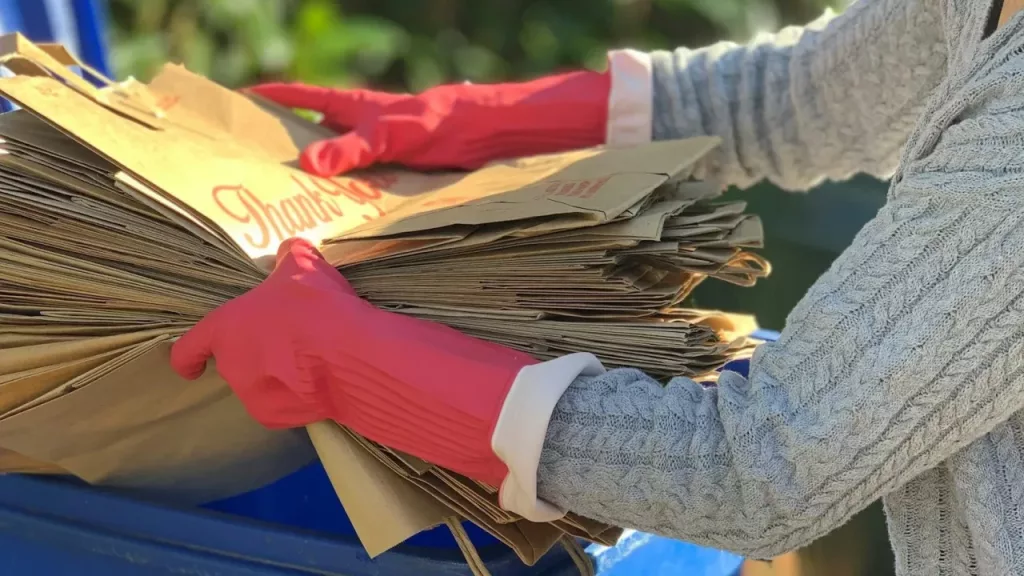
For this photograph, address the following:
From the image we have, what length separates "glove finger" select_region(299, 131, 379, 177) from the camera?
76cm

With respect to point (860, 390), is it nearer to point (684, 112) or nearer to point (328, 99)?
point (684, 112)

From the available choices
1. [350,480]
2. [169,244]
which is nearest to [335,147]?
[169,244]

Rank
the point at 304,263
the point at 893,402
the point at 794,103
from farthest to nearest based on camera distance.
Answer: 1. the point at 794,103
2. the point at 304,263
3. the point at 893,402

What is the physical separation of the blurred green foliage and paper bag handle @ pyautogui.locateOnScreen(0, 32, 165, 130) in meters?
1.26

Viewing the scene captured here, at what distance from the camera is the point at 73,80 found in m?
0.70

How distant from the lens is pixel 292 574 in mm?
628

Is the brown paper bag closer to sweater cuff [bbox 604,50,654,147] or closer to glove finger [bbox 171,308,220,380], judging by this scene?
glove finger [bbox 171,308,220,380]

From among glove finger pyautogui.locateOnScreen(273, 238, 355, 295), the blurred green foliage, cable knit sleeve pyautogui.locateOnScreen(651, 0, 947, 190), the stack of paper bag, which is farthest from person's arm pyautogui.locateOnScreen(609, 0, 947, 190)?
the blurred green foliage

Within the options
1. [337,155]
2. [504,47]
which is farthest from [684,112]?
[504,47]

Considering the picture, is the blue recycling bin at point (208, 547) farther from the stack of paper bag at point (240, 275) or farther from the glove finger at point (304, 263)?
the glove finger at point (304, 263)

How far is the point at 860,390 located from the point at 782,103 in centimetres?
44

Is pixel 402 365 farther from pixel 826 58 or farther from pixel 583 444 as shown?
pixel 826 58

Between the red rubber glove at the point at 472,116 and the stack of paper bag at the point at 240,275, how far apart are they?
7.0 inches

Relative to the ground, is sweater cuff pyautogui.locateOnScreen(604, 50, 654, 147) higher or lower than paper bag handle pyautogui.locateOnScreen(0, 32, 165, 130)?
higher
